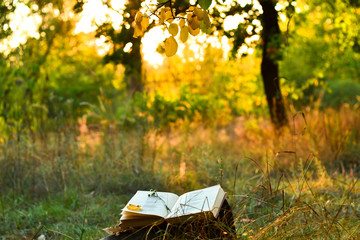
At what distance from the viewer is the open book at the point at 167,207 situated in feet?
6.17

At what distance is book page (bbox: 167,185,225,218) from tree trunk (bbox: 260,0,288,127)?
10.0ft

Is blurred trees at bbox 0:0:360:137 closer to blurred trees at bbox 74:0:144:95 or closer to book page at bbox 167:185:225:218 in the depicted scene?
blurred trees at bbox 74:0:144:95

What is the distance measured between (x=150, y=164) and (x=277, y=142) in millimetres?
1647

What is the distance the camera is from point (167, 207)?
201cm

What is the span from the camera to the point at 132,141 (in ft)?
16.8

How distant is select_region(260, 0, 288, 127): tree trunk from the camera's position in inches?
192

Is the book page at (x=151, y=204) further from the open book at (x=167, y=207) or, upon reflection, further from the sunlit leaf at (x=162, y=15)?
the sunlit leaf at (x=162, y=15)

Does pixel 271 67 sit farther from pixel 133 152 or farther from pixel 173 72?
pixel 173 72

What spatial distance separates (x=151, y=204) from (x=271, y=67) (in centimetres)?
377

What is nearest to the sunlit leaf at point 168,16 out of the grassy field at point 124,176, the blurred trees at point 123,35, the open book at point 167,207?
the open book at point 167,207

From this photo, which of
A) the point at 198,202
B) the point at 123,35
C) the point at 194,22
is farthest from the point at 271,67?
the point at 194,22

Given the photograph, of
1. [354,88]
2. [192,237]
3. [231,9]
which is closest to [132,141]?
[231,9]

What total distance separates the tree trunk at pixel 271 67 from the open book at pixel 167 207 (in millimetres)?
3090

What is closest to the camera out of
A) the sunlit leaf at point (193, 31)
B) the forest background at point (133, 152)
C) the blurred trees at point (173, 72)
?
the sunlit leaf at point (193, 31)
